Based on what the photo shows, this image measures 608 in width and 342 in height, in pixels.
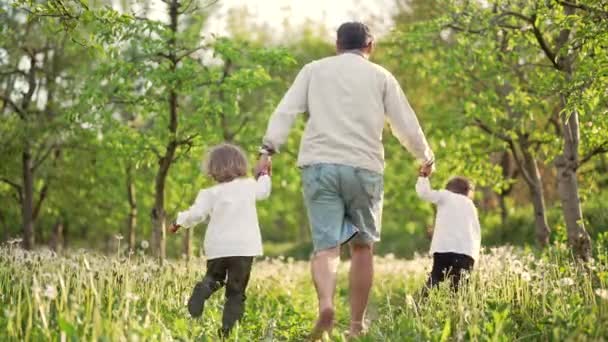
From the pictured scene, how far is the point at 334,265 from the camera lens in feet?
21.7

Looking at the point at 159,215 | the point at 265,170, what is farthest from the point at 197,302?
the point at 159,215

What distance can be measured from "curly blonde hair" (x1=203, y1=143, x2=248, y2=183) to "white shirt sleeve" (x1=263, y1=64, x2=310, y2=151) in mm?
519

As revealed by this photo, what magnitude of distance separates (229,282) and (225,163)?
92 cm

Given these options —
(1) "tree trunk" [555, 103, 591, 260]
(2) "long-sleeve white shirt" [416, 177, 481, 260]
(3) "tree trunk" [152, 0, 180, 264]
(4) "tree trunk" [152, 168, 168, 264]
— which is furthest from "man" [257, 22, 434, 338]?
(4) "tree trunk" [152, 168, 168, 264]

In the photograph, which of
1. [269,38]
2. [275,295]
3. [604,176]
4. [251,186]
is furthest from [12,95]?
[269,38]

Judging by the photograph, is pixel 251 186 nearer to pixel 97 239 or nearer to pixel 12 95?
pixel 12 95

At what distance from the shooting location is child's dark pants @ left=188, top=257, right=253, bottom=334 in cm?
711

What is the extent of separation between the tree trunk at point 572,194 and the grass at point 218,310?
0.23m

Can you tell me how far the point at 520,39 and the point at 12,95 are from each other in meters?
9.58

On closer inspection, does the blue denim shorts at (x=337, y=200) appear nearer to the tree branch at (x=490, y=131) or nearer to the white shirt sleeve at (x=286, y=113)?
the white shirt sleeve at (x=286, y=113)

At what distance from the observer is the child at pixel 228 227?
23.3ft

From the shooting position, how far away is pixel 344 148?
6590mm

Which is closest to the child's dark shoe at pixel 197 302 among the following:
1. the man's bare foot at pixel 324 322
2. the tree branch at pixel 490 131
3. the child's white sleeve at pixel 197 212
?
the child's white sleeve at pixel 197 212

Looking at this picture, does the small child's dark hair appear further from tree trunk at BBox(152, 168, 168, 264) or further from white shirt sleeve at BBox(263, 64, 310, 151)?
tree trunk at BBox(152, 168, 168, 264)
